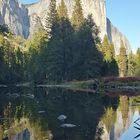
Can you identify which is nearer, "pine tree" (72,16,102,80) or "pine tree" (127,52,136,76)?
"pine tree" (72,16,102,80)

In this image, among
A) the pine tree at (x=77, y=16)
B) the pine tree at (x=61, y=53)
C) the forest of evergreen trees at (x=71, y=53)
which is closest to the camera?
the forest of evergreen trees at (x=71, y=53)

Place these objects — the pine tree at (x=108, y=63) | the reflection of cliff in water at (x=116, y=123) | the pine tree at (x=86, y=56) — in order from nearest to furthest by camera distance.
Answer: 1. the reflection of cliff in water at (x=116, y=123)
2. the pine tree at (x=86, y=56)
3. the pine tree at (x=108, y=63)

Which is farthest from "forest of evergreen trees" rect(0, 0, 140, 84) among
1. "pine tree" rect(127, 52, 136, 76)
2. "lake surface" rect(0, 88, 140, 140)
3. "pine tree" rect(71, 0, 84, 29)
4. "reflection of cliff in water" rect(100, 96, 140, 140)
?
"pine tree" rect(127, 52, 136, 76)

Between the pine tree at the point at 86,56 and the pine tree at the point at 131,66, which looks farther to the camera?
the pine tree at the point at 131,66

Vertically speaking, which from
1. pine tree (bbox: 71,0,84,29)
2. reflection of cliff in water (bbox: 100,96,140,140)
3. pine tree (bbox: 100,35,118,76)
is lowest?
reflection of cliff in water (bbox: 100,96,140,140)

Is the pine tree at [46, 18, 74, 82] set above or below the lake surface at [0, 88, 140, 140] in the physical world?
above

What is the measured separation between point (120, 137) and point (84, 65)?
58.9 m

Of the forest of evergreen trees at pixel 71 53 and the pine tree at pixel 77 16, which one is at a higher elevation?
the pine tree at pixel 77 16

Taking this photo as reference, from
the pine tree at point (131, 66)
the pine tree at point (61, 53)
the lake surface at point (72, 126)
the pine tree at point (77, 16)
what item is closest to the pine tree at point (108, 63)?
the pine tree at point (61, 53)

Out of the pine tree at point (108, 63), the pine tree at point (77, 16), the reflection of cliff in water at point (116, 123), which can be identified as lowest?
the reflection of cliff in water at point (116, 123)

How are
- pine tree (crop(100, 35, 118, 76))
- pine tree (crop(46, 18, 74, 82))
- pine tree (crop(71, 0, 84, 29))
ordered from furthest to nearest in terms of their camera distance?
pine tree (crop(71, 0, 84, 29)) < pine tree (crop(100, 35, 118, 76)) < pine tree (crop(46, 18, 74, 82))

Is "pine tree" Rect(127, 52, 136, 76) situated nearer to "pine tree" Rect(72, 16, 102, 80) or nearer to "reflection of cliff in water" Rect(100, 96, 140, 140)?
"pine tree" Rect(72, 16, 102, 80)

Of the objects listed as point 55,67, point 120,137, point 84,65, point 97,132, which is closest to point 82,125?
point 97,132

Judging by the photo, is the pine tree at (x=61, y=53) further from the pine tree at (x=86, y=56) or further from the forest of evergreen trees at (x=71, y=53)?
the pine tree at (x=86, y=56)
